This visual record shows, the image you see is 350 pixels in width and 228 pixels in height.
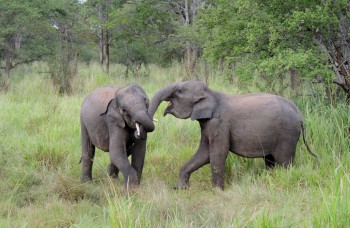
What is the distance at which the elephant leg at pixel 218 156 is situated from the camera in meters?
4.85

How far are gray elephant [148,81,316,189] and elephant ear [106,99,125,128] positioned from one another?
12.7 inches

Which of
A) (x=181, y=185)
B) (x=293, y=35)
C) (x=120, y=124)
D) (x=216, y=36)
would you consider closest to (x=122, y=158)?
(x=120, y=124)

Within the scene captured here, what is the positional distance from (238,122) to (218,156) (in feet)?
1.33

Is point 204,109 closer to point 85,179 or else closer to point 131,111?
point 131,111

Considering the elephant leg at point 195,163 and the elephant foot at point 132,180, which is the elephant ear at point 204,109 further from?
the elephant foot at point 132,180

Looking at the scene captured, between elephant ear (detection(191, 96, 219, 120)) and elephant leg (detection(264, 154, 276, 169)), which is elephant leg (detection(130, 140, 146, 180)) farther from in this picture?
elephant leg (detection(264, 154, 276, 169))

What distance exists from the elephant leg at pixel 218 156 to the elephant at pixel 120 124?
0.73 metres

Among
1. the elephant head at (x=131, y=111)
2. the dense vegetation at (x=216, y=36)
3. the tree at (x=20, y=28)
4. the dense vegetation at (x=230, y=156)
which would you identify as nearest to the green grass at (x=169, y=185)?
the dense vegetation at (x=230, y=156)

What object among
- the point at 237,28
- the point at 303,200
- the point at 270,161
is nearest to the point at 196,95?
the point at 270,161

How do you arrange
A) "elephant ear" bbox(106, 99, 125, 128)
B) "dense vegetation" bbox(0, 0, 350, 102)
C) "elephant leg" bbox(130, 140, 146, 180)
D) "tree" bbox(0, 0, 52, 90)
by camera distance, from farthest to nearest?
"tree" bbox(0, 0, 52, 90), "dense vegetation" bbox(0, 0, 350, 102), "elephant leg" bbox(130, 140, 146, 180), "elephant ear" bbox(106, 99, 125, 128)

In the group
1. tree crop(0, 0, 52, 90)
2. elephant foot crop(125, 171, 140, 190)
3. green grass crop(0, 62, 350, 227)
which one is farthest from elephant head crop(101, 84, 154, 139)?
tree crop(0, 0, 52, 90)

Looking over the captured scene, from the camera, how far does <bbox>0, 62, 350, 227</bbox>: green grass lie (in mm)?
→ 3395

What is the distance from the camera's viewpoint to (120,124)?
4703mm

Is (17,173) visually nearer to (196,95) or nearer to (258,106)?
(196,95)
